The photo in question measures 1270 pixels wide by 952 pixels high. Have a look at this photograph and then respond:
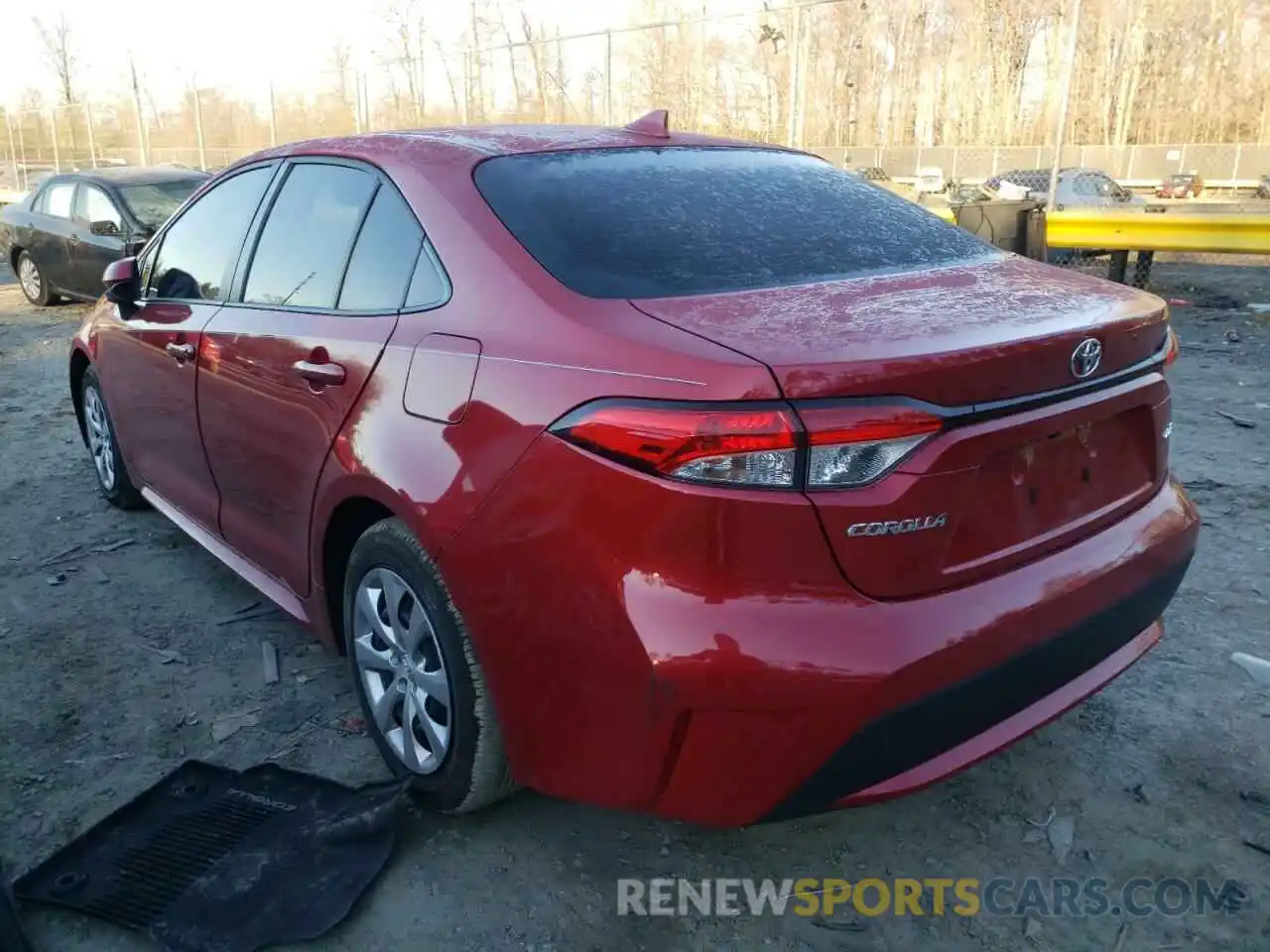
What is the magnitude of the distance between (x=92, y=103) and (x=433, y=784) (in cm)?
2927

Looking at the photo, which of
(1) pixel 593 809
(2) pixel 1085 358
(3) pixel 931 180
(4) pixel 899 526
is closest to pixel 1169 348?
(2) pixel 1085 358

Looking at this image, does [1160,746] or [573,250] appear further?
[1160,746]

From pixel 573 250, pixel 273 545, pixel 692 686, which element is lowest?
pixel 273 545

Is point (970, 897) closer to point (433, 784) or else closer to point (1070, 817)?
point (1070, 817)

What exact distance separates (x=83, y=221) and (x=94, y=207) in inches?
10.4

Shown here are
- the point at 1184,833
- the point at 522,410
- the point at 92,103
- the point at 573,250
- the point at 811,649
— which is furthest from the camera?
the point at 92,103

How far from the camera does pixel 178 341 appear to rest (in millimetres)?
3467

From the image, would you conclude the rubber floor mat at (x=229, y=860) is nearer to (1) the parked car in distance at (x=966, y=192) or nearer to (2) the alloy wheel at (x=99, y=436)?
(2) the alloy wheel at (x=99, y=436)

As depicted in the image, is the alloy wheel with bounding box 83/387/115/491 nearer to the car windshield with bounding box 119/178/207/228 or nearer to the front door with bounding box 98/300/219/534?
the front door with bounding box 98/300/219/534

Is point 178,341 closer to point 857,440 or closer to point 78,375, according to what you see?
point 78,375

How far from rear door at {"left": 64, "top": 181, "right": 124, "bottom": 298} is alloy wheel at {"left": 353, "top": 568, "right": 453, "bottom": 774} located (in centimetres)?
846

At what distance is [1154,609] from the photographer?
2.38m

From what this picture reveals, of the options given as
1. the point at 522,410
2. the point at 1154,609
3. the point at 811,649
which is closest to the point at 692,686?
the point at 811,649

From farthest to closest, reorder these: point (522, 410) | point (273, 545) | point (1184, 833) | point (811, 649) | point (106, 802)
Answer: point (273, 545), point (106, 802), point (1184, 833), point (522, 410), point (811, 649)
